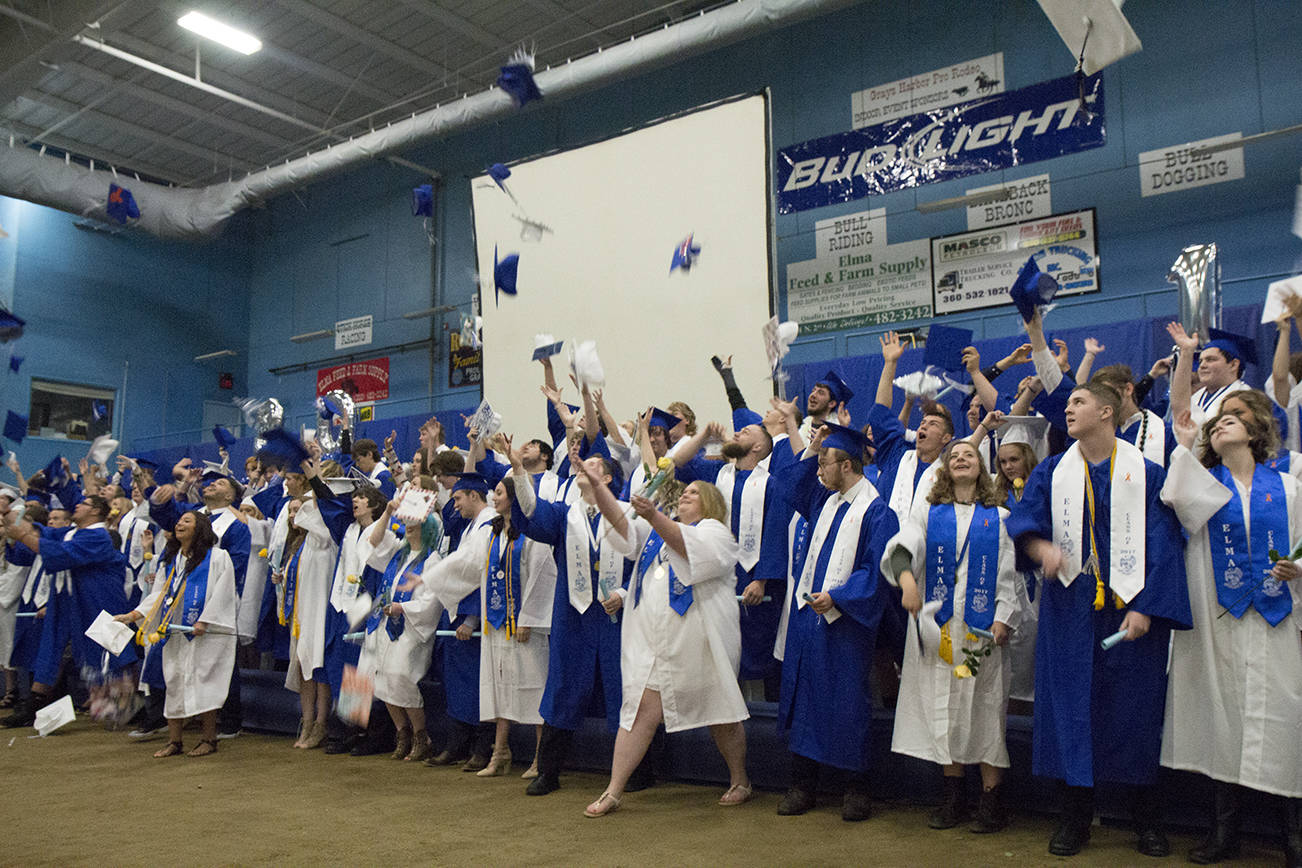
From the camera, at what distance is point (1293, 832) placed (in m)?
3.73

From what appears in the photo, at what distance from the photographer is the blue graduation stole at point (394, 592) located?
21.4ft

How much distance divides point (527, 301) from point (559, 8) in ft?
13.8

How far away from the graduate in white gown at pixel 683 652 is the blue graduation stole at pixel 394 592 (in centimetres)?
198

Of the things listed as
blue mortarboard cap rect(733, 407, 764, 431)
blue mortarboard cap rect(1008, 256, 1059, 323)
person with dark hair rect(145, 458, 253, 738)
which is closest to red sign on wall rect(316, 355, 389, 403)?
person with dark hair rect(145, 458, 253, 738)

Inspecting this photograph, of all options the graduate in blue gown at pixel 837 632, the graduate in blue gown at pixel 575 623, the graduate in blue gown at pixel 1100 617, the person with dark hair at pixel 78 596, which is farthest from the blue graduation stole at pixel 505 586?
the person with dark hair at pixel 78 596

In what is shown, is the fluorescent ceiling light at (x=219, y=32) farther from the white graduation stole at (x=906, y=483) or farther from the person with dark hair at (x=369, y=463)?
the white graduation stole at (x=906, y=483)

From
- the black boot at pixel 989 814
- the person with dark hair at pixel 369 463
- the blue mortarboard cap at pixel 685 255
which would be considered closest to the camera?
the black boot at pixel 989 814

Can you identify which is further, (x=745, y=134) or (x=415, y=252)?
(x=415, y=252)

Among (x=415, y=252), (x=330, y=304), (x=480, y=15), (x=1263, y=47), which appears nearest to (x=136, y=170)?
(x=330, y=304)

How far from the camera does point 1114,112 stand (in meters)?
10.7

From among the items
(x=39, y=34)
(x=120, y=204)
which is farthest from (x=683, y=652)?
(x=120, y=204)

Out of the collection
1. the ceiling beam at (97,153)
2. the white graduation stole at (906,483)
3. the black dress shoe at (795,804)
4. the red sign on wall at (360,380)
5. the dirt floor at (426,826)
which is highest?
the ceiling beam at (97,153)

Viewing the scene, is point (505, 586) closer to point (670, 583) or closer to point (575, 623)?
point (575, 623)

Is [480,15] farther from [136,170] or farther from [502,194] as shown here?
[136,170]
